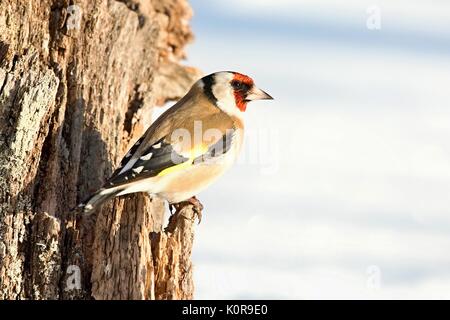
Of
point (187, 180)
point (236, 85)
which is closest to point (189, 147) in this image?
point (187, 180)

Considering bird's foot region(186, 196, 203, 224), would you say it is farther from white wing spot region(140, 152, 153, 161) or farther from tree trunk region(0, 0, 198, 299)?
white wing spot region(140, 152, 153, 161)

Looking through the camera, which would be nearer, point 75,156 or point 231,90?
point 75,156

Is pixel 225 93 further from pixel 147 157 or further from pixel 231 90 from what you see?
pixel 147 157

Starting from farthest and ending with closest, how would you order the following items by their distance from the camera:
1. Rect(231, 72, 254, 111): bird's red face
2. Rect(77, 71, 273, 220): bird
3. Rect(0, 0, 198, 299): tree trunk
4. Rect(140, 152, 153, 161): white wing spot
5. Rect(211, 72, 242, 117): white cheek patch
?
Rect(231, 72, 254, 111): bird's red face
Rect(211, 72, 242, 117): white cheek patch
Rect(140, 152, 153, 161): white wing spot
Rect(77, 71, 273, 220): bird
Rect(0, 0, 198, 299): tree trunk

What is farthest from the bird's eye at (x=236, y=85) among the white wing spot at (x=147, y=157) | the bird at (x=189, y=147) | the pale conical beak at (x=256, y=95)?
the white wing spot at (x=147, y=157)

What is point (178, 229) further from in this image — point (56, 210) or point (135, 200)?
point (56, 210)

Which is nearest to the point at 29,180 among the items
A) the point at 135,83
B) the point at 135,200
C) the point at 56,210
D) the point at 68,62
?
the point at 56,210

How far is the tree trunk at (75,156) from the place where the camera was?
743 cm

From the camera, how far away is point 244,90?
30.7 ft

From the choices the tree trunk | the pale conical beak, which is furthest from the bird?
the tree trunk

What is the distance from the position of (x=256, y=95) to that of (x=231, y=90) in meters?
0.26

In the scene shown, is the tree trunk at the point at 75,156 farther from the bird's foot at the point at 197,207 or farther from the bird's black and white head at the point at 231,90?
the bird's black and white head at the point at 231,90

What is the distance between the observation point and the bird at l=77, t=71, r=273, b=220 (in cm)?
781

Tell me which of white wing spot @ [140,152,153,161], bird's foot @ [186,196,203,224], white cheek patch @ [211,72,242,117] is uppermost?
white cheek patch @ [211,72,242,117]
